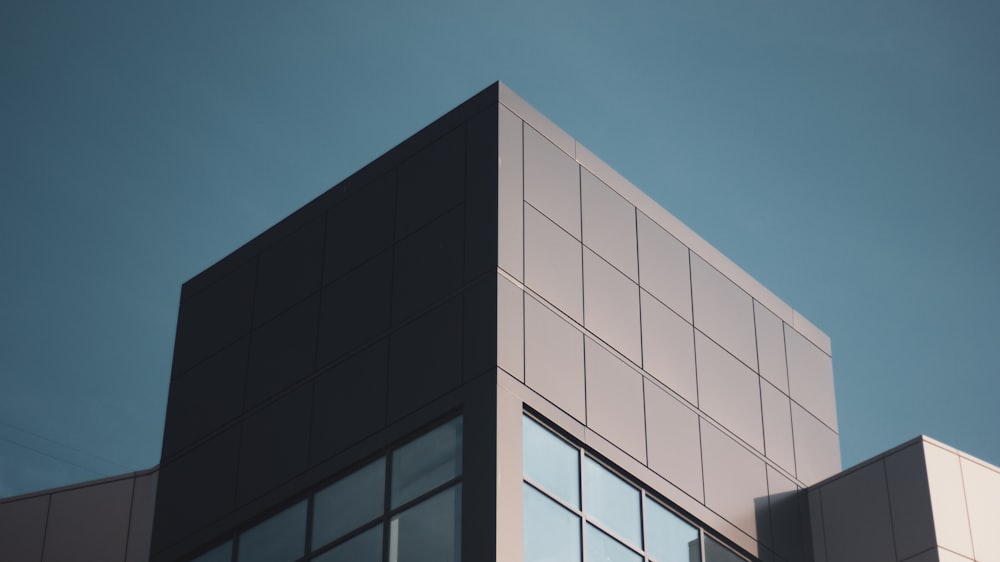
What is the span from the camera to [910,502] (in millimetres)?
28656

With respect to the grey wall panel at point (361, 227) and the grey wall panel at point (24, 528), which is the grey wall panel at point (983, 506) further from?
the grey wall panel at point (24, 528)

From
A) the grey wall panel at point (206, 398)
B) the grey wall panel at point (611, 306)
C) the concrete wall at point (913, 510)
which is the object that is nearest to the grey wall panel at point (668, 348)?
the grey wall panel at point (611, 306)

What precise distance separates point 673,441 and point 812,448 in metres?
5.25

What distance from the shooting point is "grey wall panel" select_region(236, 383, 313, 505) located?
2691 cm

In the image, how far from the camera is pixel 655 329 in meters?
28.2

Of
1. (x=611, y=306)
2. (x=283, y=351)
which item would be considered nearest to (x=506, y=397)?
Answer: (x=611, y=306)

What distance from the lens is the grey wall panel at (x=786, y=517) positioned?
29469mm

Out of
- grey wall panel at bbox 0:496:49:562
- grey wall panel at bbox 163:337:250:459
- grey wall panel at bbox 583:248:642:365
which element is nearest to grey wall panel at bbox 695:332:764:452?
grey wall panel at bbox 583:248:642:365

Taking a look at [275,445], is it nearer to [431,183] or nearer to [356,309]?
[356,309]

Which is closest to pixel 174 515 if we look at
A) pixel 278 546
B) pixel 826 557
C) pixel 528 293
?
pixel 278 546

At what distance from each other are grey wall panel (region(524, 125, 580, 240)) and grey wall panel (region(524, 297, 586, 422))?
1995mm

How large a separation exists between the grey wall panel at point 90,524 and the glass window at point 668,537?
13.2m

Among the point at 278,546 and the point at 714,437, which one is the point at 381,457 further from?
the point at 714,437

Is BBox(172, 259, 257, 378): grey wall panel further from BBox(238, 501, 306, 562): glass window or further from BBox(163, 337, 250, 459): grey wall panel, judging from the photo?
BBox(238, 501, 306, 562): glass window
